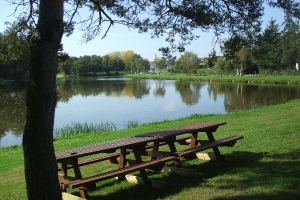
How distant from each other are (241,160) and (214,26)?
2820 mm

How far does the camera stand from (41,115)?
3.26m

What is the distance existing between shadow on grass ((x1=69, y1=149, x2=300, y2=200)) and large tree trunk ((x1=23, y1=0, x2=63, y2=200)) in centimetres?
172

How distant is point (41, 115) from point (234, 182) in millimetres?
3060

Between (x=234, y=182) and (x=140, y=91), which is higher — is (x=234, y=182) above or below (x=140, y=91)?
above

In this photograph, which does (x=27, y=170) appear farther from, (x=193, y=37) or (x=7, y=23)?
(x=193, y=37)

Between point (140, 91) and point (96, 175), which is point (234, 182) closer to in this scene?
point (96, 175)

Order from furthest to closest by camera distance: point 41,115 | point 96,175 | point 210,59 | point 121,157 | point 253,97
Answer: point 253,97 → point 210,59 → point 121,157 → point 96,175 → point 41,115

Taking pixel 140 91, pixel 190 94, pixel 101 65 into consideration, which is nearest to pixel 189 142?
pixel 190 94

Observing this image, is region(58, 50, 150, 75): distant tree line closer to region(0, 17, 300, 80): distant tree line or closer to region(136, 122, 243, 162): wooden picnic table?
region(0, 17, 300, 80): distant tree line

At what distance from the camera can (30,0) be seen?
5391 mm

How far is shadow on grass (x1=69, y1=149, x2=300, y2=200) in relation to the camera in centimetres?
451

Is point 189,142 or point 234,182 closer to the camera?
point 234,182

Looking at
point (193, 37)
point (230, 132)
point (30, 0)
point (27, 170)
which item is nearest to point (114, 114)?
point (230, 132)

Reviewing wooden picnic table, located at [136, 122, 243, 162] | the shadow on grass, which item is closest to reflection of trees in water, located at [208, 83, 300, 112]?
wooden picnic table, located at [136, 122, 243, 162]
